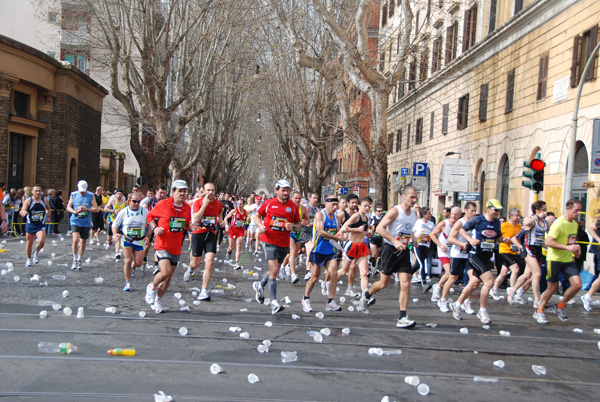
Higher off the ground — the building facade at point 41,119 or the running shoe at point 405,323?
the building facade at point 41,119

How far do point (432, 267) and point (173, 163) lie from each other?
18.4 metres

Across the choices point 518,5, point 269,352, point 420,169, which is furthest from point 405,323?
point 518,5

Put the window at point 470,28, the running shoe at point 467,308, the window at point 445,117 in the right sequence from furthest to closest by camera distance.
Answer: the window at point 445,117, the window at point 470,28, the running shoe at point 467,308

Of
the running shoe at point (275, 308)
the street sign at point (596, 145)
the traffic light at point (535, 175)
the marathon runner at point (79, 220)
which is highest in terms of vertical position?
the street sign at point (596, 145)

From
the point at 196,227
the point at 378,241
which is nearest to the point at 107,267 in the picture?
the point at 196,227

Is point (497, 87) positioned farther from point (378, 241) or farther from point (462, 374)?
point (462, 374)

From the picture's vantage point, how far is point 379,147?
757 inches

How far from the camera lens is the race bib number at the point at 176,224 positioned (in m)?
8.34

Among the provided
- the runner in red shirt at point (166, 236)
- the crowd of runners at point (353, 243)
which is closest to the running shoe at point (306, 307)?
the crowd of runners at point (353, 243)

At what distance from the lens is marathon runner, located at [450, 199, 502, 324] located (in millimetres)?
8656

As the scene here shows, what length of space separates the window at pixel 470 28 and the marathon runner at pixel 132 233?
19900 millimetres

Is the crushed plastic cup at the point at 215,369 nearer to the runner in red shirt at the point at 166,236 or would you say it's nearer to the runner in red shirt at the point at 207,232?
the runner in red shirt at the point at 166,236

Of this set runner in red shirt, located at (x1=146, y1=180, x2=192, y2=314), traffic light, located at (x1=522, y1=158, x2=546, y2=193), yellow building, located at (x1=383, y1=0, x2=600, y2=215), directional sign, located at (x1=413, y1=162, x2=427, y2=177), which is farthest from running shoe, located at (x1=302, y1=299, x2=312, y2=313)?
directional sign, located at (x1=413, y1=162, x2=427, y2=177)

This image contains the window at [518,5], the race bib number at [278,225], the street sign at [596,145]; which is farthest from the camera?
the window at [518,5]
